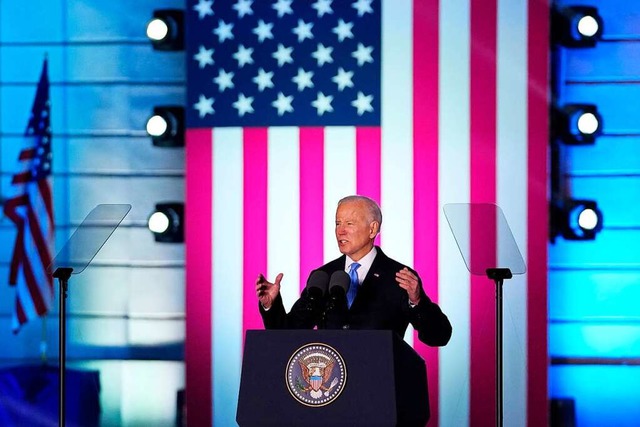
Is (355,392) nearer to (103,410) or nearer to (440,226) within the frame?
(440,226)

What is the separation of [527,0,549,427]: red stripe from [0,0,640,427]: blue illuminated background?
0.69ft

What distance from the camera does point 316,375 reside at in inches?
113

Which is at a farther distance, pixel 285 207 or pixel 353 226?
pixel 285 207

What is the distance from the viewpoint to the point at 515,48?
487 cm

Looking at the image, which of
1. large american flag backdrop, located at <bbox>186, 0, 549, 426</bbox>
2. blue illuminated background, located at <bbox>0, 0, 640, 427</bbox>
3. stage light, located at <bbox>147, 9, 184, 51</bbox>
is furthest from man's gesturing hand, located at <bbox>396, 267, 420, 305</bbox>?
stage light, located at <bbox>147, 9, 184, 51</bbox>

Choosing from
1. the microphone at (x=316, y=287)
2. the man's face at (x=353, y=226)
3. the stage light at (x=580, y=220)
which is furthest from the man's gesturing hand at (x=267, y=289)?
the stage light at (x=580, y=220)

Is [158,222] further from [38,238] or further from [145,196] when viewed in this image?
[38,238]

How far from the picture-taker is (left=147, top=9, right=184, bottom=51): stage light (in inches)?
196

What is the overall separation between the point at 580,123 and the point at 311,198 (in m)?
1.34

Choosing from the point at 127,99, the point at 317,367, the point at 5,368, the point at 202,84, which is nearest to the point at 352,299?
the point at 317,367

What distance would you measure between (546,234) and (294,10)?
64.7 inches

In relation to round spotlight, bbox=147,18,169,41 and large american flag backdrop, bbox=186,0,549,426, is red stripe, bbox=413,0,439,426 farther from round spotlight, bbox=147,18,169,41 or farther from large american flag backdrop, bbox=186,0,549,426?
round spotlight, bbox=147,18,169,41

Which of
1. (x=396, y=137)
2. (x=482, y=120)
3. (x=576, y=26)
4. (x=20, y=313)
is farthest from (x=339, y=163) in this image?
(x=20, y=313)

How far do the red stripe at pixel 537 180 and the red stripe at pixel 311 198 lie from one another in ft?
3.28
